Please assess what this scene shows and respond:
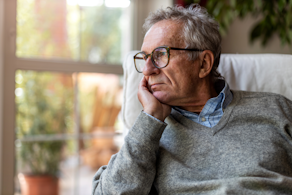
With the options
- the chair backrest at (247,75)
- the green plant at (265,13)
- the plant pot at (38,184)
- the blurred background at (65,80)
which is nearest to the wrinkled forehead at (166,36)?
the chair backrest at (247,75)

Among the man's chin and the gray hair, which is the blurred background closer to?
the gray hair

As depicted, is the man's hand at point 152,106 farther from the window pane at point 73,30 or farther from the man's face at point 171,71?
the window pane at point 73,30

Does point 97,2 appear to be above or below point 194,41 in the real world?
above

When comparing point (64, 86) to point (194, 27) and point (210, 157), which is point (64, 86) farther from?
point (210, 157)

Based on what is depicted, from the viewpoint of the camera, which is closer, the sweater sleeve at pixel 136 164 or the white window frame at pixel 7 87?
the sweater sleeve at pixel 136 164

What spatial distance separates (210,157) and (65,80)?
125 cm

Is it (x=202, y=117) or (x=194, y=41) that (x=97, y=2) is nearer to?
(x=194, y=41)

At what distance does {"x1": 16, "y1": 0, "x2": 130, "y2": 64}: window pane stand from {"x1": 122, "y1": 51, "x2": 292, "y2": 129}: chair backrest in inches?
28.4

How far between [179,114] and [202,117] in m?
0.10

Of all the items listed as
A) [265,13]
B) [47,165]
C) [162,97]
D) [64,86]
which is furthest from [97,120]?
[265,13]

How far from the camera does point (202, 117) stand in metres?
1.16

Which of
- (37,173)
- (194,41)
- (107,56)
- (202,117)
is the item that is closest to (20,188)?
(37,173)

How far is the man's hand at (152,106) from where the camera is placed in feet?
3.52

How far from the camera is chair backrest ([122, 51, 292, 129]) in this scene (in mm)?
1345
